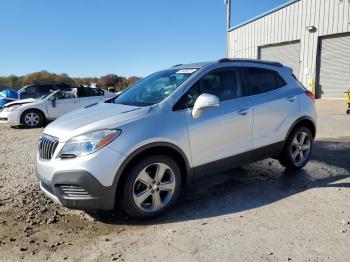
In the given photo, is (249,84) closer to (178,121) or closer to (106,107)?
(178,121)

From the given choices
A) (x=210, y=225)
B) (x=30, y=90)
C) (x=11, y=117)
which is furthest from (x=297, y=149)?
(x=30, y=90)

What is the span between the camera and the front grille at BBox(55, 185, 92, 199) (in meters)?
3.71

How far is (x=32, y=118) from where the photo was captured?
1275 centimetres

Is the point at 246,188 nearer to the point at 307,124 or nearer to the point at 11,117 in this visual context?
the point at 307,124

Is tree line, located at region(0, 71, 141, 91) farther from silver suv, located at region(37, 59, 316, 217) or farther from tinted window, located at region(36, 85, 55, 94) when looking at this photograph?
silver suv, located at region(37, 59, 316, 217)

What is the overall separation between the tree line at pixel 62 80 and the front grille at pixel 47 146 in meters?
35.8

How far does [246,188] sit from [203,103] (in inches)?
63.4

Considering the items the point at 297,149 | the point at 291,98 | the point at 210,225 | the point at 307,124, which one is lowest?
the point at 210,225

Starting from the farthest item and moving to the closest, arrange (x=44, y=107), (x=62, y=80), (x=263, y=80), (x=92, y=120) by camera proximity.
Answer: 1. (x=62, y=80)
2. (x=44, y=107)
3. (x=263, y=80)
4. (x=92, y=120)

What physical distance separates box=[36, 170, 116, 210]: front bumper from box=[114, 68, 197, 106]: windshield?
120 centimetres

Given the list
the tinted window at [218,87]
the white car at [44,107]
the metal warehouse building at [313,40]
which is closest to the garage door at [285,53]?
the metal warehouse building at [313,40]

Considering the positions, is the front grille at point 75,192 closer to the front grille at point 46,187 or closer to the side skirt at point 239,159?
the front grille at point 46,187

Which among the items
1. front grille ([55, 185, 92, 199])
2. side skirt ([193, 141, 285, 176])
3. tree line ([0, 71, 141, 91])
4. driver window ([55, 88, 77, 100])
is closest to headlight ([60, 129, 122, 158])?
front grille ([55, 185, 92, 199])

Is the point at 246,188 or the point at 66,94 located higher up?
the point at 66,94
